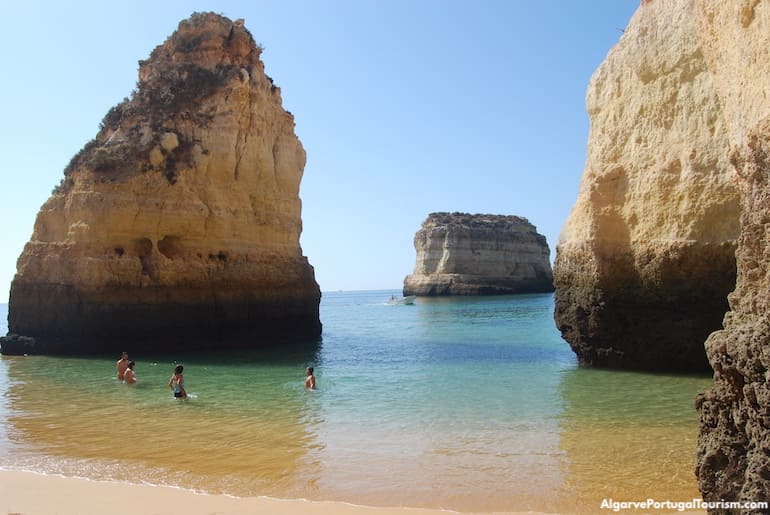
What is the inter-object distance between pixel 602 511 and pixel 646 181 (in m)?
9.33

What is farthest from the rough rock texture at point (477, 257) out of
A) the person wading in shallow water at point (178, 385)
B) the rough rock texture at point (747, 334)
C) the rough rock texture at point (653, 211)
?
the rough rock texture at point (747, 334)

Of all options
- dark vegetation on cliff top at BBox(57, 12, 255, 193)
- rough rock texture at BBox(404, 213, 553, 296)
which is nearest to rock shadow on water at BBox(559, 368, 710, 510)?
dark vegetation on cliff top at BBox(57, 12, 255, 193)

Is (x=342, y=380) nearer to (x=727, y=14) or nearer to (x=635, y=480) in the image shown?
(x=635, y=480)

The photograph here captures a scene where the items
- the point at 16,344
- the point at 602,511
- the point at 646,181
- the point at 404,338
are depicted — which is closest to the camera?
the point at 602,511

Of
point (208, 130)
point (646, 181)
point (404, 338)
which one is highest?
point (208, 130)

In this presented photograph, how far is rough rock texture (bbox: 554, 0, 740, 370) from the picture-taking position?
12.4 meters

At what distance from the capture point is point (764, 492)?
4.05 metres

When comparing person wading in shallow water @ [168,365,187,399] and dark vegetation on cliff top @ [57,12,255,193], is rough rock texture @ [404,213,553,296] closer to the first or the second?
dark vegetation on cliff top @ [57,12,255,193]

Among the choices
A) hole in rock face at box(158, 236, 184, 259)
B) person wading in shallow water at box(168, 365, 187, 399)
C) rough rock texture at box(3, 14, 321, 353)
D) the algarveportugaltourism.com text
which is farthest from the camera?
hole in rock face at box(158, 236, 184, 259)

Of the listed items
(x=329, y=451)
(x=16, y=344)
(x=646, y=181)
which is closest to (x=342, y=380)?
(x=329, y=451)

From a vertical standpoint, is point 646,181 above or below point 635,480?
above

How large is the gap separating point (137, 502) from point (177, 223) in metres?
15.1

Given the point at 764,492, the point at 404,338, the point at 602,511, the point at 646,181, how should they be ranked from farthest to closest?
the point at 404,338, the point at 646,181, the point at 602,511, the point at 764,492

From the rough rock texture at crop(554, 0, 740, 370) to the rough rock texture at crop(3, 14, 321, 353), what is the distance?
10906 mm
